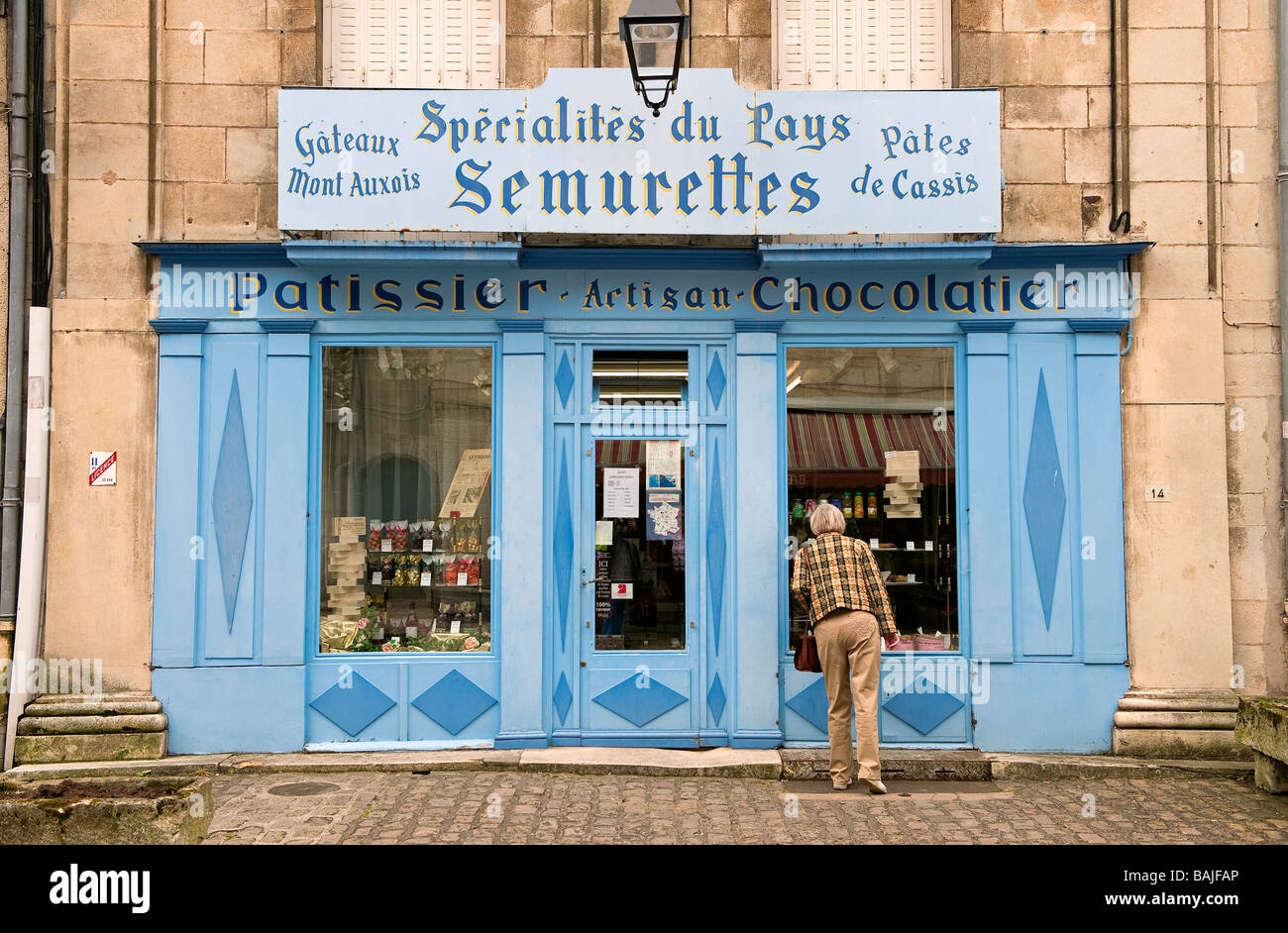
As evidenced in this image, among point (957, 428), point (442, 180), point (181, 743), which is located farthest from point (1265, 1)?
point (181, 743)

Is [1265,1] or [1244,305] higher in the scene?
[1265,1]

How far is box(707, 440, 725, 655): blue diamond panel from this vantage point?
762cm

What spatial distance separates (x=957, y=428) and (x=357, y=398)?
4.40 metres

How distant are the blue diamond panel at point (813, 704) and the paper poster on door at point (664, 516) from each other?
1.42 metres

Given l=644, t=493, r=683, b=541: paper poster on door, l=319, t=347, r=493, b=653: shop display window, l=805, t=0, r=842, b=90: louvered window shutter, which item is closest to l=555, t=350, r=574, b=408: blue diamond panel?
l=319, t=347, r=493, b=653: shop display window

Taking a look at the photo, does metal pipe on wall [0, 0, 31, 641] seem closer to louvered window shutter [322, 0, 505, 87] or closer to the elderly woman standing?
louvered window shutter [322, 0, 505, 87]

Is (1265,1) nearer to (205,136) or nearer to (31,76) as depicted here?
(205,136)

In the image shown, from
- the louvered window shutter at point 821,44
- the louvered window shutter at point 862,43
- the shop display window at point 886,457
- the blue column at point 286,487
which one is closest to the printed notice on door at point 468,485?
the blue column at point 286,487

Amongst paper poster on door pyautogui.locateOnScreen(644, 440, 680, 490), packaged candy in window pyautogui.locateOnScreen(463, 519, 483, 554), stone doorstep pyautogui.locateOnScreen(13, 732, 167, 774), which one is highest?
paper poster on door pyautogui.locateOnScreen(644, 440, 680, 490)

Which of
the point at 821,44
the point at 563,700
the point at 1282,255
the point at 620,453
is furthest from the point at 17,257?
the point at 1282,255

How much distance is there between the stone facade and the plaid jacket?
208cm

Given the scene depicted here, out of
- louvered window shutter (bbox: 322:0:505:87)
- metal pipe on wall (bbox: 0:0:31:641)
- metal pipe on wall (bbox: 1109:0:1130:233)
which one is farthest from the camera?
louvered window shutter (bbox: 322:0:505:87)

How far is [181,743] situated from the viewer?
24.2ft

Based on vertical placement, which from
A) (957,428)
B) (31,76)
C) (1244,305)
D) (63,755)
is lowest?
(63,755)
